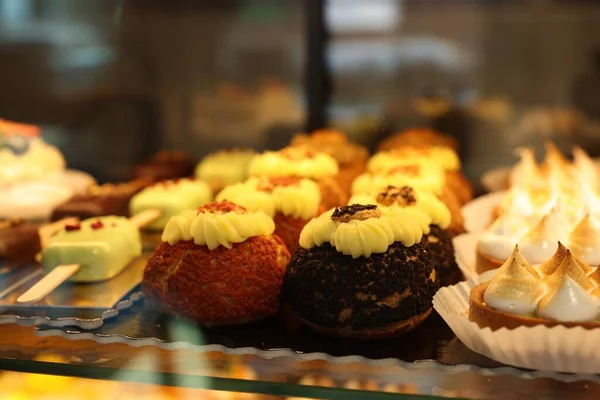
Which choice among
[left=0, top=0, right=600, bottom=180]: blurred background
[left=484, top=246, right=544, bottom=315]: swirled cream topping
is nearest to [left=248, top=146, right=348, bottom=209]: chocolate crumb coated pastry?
[left=0, top=0, right=600, bottom=180]: blurred background

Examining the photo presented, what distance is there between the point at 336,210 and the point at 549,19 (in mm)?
2513

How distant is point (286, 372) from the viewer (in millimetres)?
1598

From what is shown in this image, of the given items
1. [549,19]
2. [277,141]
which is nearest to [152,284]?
[277,141]

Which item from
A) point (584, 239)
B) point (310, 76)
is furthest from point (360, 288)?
point (310, 76)

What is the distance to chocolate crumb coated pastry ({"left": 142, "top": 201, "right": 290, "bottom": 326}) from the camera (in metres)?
1.88

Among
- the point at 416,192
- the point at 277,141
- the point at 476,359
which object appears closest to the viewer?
the point at 476,359

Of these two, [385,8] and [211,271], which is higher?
[385,8]

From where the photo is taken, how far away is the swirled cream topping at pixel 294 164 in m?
2.90

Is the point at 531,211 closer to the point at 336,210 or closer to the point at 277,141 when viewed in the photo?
the point at 336,210

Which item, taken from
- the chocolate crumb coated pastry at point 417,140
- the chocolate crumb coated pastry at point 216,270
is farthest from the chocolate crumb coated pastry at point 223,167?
the chocolate crumb coated pastry at point 216,270

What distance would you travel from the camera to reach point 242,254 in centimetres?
191

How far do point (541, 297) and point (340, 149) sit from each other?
1866 mm

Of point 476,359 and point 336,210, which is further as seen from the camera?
point 336,210

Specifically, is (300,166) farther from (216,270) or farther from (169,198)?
(216,270)
